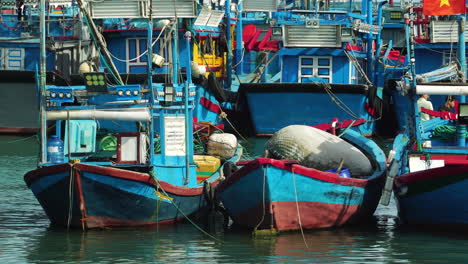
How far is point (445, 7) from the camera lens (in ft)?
84.6

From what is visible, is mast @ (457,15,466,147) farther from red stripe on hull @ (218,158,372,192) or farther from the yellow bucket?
the yellow bucket

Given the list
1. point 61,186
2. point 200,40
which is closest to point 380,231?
point 61,186

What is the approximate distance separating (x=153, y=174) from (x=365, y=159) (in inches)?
177

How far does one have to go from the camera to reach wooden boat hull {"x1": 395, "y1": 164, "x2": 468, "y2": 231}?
18.1 m

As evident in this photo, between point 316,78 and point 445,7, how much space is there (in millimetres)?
13368

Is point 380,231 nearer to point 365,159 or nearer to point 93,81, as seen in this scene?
point 365,159

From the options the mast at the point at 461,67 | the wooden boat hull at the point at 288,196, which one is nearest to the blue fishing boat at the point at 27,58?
the mast at the point at 461,67

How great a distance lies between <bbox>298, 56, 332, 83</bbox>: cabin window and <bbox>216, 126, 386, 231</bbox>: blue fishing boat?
19363mm

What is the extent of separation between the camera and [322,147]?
20.1 m

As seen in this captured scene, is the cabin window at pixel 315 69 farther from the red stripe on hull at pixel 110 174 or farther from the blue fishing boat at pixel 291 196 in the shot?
the red stripe on hull at pixel 110 174

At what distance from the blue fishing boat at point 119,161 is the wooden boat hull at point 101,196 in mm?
17

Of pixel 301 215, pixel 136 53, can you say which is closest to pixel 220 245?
pixel 301 215

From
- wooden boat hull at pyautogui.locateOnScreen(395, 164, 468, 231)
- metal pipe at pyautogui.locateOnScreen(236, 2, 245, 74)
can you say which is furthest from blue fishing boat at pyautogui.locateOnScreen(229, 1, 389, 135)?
wooden boat hull at pyautogui.locateOnScreen(395, 164, 468, 231)

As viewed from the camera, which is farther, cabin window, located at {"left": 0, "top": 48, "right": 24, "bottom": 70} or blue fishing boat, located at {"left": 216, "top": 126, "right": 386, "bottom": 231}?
cabin window, located at {"left": 0, "top": 48, "right": 24, "bottom": 70}
